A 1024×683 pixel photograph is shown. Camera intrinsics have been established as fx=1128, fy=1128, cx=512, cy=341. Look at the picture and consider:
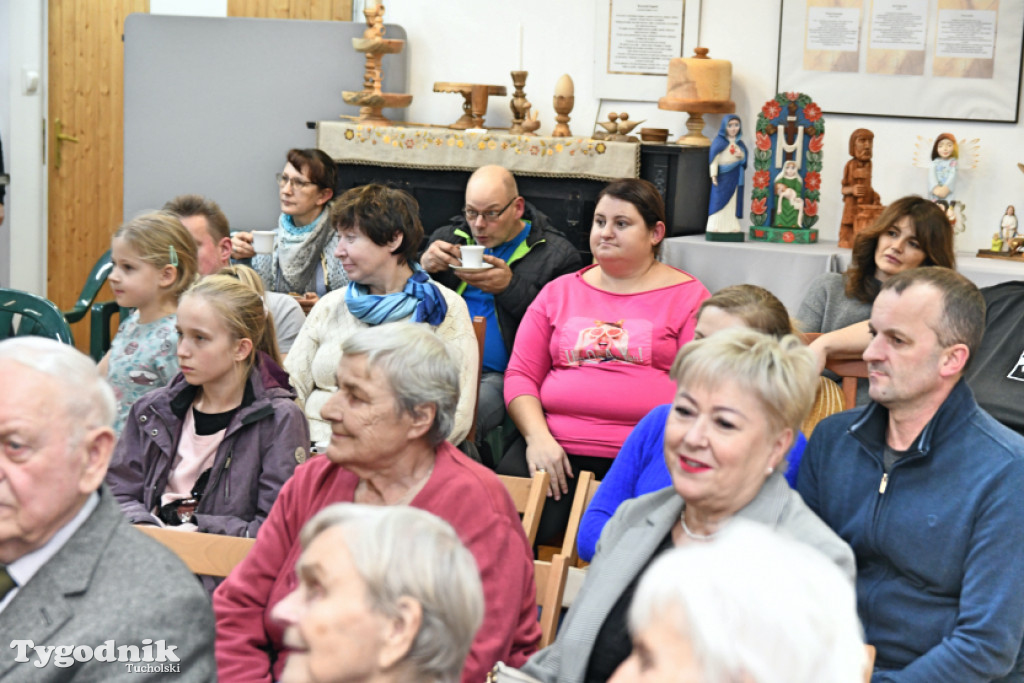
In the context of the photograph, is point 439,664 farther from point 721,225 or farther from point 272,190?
point 272,190

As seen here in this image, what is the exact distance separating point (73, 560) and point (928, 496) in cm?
147

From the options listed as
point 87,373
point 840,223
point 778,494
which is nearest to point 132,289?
point 87,373

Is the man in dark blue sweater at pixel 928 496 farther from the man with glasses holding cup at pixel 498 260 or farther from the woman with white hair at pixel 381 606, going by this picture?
the man with glasses holding cup at pixel 498 260

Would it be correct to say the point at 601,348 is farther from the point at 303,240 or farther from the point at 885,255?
the point at 303,240

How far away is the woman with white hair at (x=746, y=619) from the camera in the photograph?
1103 mm

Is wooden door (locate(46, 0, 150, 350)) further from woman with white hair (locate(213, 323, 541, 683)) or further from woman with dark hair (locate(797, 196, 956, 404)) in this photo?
woman with white hair (locate(213, 323, 541, 683))

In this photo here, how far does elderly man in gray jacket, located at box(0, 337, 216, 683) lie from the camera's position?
1.54m

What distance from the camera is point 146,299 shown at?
127 inches

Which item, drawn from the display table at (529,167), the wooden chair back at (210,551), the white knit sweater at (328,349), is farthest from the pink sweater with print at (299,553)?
the display table at (529,167)

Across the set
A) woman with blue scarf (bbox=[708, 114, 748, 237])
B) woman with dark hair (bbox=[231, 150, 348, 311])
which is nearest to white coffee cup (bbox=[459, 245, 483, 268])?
woman with dark hair (bbox=[231, 150, 348, 311])

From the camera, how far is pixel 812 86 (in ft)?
15.4

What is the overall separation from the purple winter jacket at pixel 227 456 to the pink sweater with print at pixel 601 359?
39.8 inches

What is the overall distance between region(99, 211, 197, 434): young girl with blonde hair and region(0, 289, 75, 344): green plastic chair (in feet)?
0.79

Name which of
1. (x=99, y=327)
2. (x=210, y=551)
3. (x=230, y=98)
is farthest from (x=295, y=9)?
(x=210, y=551)
